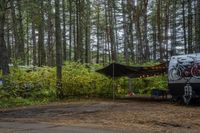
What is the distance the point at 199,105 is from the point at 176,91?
146 cm

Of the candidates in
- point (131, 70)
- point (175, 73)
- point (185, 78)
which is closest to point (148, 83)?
point (131, 70)

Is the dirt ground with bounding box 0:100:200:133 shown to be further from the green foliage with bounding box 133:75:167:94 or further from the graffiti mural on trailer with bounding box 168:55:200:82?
the green foliage with bounding box 133:75:167:94

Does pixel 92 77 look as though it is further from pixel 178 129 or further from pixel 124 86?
pixel 178 129

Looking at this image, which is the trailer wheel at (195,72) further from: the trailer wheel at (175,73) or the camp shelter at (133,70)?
the camp shelter at (133,70)

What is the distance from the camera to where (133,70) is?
78.0ft

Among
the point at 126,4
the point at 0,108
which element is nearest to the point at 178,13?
the point at 126,4

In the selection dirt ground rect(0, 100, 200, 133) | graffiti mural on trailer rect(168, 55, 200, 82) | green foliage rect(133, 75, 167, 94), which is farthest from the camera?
green foliage rect(133, 75, 167, 94)

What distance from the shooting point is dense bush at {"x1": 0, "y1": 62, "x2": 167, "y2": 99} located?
23562mm

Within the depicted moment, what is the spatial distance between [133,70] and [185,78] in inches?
171

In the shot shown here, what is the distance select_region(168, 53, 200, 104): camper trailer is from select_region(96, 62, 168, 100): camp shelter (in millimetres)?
2450

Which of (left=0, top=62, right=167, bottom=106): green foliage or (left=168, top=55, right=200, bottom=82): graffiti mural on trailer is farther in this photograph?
(left=0, top=62, right=167, bottom=106): green foliage

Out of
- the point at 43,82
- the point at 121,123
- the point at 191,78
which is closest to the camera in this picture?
the point at 121,123

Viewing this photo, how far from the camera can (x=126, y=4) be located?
40.7m

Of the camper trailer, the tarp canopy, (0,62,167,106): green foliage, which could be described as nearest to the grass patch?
(0,62,167,106): green foliage
